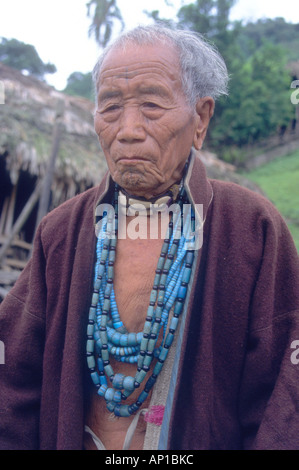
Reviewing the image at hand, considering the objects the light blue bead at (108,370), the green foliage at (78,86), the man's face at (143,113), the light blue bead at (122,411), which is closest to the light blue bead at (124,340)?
the light blue bead at (108,370)

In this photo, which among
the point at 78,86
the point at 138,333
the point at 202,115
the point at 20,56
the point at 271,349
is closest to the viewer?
the point at 271,349

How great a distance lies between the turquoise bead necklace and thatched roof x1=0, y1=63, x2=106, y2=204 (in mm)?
4075

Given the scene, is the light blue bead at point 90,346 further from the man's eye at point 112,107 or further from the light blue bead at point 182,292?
the man's eye at point 112,107

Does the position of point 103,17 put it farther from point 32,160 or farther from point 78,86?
point 32,160

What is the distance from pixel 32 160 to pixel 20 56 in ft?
91.9

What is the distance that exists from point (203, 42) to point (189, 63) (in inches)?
8.3

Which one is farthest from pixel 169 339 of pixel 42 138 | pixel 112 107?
pixel 42 138

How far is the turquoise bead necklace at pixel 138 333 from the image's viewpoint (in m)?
1.50

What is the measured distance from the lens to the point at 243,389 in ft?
4.87

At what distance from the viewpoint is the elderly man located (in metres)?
1.45

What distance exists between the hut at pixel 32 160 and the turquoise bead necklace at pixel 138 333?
334 centimetres

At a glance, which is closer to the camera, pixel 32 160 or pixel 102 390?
pixel 102 390

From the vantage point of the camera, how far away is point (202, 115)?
166cm

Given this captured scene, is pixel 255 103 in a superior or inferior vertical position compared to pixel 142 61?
superior
